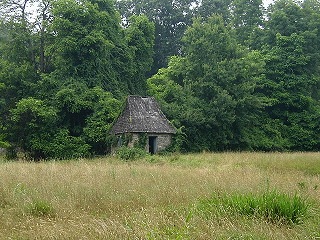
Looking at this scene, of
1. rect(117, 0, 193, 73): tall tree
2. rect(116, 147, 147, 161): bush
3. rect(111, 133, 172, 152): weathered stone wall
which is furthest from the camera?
rect(117, 0, 193, 73): tall tree

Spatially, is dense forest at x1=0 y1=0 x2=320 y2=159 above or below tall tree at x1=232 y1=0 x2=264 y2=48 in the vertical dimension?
below

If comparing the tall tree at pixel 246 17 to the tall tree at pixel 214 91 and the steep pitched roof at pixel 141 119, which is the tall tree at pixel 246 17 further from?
the steep pitched roof at pixel 141 119

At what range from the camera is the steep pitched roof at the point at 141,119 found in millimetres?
29172

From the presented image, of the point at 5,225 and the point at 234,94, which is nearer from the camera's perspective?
the point at 5,225

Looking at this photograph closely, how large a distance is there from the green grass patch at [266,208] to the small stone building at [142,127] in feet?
71.7

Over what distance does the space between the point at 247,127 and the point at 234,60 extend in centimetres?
624

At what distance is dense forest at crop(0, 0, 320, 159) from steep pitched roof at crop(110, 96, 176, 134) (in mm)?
777

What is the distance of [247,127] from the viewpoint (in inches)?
1463

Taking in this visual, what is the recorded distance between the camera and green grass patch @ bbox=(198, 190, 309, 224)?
21.3ft

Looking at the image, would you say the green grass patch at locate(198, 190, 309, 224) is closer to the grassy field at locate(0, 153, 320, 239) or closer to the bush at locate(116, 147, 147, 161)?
the grassy field at locate(0, 153, 320, 239)

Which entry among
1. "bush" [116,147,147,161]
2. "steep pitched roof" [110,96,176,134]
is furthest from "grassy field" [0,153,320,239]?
"steep pitched roof" [110,96,176,134]

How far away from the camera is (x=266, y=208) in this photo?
6.69 metres

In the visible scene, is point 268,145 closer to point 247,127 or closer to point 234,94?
point 247,127

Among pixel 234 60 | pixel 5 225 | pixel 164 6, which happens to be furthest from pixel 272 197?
pixel 164 6
